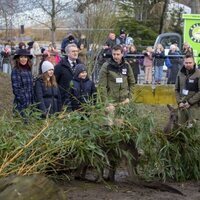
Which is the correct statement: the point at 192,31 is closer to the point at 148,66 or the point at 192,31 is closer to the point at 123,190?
the point at 148,66

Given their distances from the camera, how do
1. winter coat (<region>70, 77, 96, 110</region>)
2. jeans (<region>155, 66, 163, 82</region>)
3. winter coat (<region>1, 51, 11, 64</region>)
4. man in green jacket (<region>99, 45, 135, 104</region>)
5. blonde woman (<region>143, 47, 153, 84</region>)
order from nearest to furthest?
winter coat (<region>70, 77, 96, 110</region>) → man in green jacket (<region>99, 45, 135, 104</region>) → blonde woman (<region>143, 47, 153, 84</region>) → jeans (<region>155, 66, 163, 82</region>) → winter coat (<region>1, 51, 11, 64</region>)

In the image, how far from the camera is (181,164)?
8.66 metres

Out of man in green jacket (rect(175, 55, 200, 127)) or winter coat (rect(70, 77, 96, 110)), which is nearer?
winter coat (rect(70, 77, 96, 110))

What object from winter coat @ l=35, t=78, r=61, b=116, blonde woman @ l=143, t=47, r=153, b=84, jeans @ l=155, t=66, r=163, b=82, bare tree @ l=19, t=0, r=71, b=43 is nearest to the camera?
winter coat @ l=35, t=78, r=61, b=116

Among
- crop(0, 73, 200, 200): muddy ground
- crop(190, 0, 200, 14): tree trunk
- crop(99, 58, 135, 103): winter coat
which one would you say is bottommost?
crop(0, 73, 200, 200): muddy ground

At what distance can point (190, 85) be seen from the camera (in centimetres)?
1095

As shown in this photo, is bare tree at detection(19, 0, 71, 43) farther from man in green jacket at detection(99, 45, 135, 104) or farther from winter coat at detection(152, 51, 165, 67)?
man in green jacket at detection(99, 45, 135, 104)

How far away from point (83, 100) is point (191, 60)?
2.62 meters

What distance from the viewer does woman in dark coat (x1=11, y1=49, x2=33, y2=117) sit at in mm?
9422

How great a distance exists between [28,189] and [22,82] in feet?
11.4

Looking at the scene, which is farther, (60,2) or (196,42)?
(60,2)

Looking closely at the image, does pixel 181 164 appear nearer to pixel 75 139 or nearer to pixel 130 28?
pixel 75 139

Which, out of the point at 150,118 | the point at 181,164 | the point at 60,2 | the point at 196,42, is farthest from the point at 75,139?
the point at 60,2

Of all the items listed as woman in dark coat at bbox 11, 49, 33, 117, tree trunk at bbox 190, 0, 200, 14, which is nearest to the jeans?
woman in dark coat at bbox 11, 49, 33, 117
